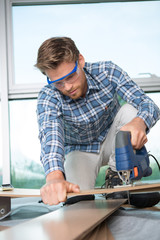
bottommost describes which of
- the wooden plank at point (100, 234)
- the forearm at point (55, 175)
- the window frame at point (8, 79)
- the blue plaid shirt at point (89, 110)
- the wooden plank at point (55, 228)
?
the wooden plank at point (100, 234)

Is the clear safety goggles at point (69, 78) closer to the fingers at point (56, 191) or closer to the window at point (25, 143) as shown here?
the fingers at point (56, 191)

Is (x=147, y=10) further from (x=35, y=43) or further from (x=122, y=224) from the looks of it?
(x=122, y=224)

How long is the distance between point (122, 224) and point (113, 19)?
330 centimetres

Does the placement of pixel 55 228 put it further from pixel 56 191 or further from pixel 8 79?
pixel 8 79

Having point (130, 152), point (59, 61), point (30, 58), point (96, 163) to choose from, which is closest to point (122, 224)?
point (130, 152)

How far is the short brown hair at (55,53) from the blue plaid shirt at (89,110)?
1.06ft

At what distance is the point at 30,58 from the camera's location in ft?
13.5

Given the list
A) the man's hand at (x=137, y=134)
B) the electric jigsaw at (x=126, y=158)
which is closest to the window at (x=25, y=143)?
the man's hand at (x=137, y=134)

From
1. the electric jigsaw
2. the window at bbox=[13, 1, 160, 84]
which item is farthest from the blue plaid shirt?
the window at bbox=[13, 1, 160, 84]

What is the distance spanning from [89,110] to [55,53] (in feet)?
1.96

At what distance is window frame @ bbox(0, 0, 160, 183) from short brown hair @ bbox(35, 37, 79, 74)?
209 cm

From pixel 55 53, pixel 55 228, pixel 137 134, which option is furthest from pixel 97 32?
pixel 55 228

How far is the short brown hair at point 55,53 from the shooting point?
5.93ft

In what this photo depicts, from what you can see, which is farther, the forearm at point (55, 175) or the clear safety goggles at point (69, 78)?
the clear safety goggles at point (69, 78)
